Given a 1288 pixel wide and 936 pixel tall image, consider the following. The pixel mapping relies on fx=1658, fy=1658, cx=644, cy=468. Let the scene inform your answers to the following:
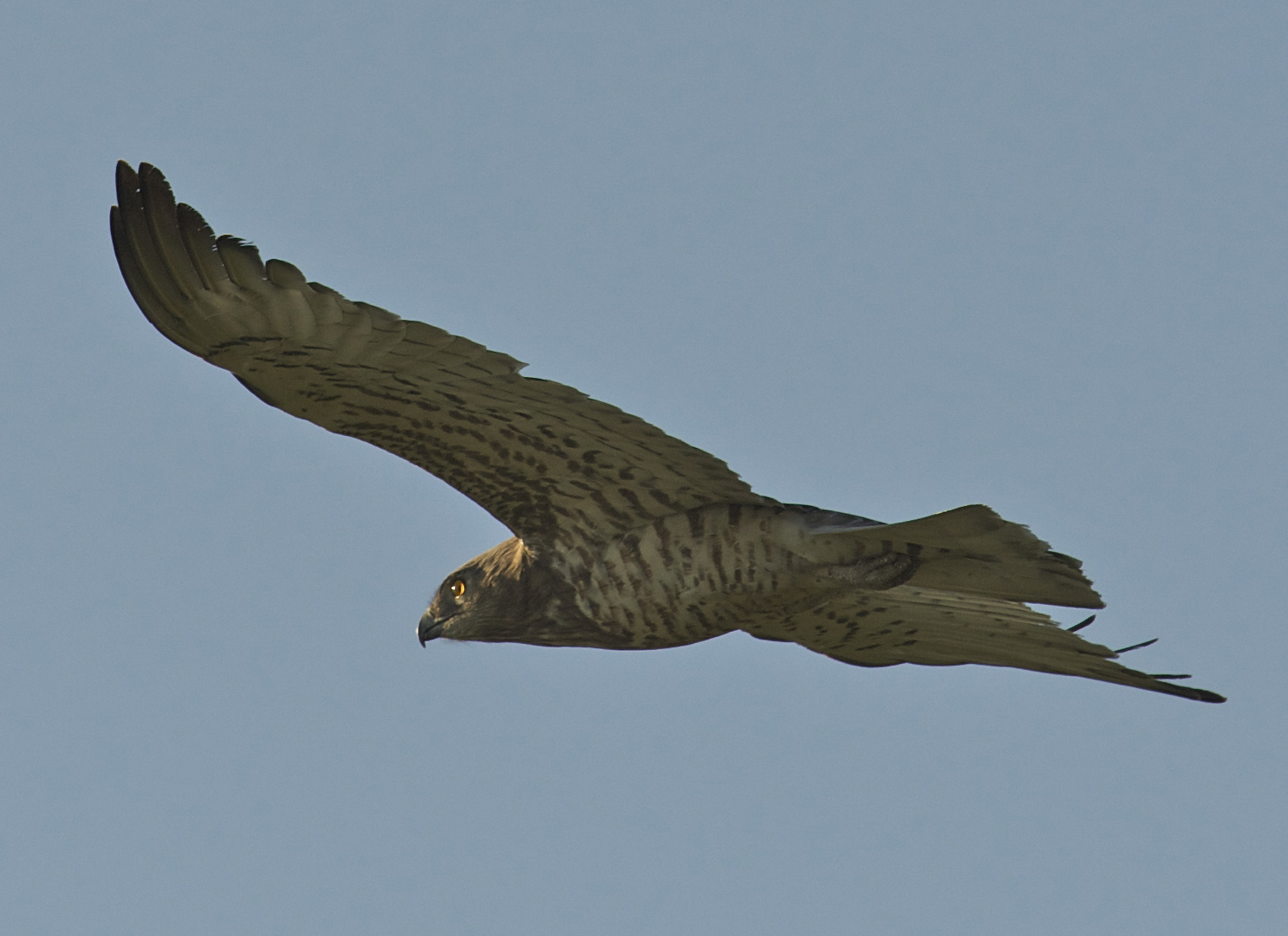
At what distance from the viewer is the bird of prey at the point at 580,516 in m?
6.65

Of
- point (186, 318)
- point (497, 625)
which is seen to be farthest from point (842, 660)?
point (186, 318)

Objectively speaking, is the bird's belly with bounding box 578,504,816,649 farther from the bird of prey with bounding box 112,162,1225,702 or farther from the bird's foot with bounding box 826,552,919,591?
the bird's foot with bounding box 826,552,919,591

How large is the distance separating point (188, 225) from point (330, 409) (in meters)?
1.15

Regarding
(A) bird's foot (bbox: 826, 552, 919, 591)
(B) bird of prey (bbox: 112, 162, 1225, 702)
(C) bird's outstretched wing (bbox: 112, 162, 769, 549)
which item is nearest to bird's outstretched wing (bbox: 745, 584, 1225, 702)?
(B) bird of prey (bbox: 112, 162, 1225, 702)

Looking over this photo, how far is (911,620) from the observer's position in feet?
28.6

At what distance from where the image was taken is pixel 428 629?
8.70m

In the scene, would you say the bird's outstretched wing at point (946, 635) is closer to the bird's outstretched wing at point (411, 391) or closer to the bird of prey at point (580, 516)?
the bird of prey at point (580, 516)

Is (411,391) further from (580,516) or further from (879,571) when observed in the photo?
(879,571)

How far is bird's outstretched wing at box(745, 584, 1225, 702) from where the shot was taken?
8.34 meters

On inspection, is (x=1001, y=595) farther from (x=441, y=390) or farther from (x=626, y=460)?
(x=441, y=390)

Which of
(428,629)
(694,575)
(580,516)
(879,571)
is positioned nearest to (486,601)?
(428,629)

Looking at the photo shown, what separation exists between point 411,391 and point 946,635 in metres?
3.32

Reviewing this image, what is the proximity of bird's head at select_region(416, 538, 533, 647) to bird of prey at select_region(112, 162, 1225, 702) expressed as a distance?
0.01 metres

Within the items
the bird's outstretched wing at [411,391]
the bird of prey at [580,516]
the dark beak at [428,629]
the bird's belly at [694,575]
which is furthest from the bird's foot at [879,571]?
the dark beak at [428,629]
